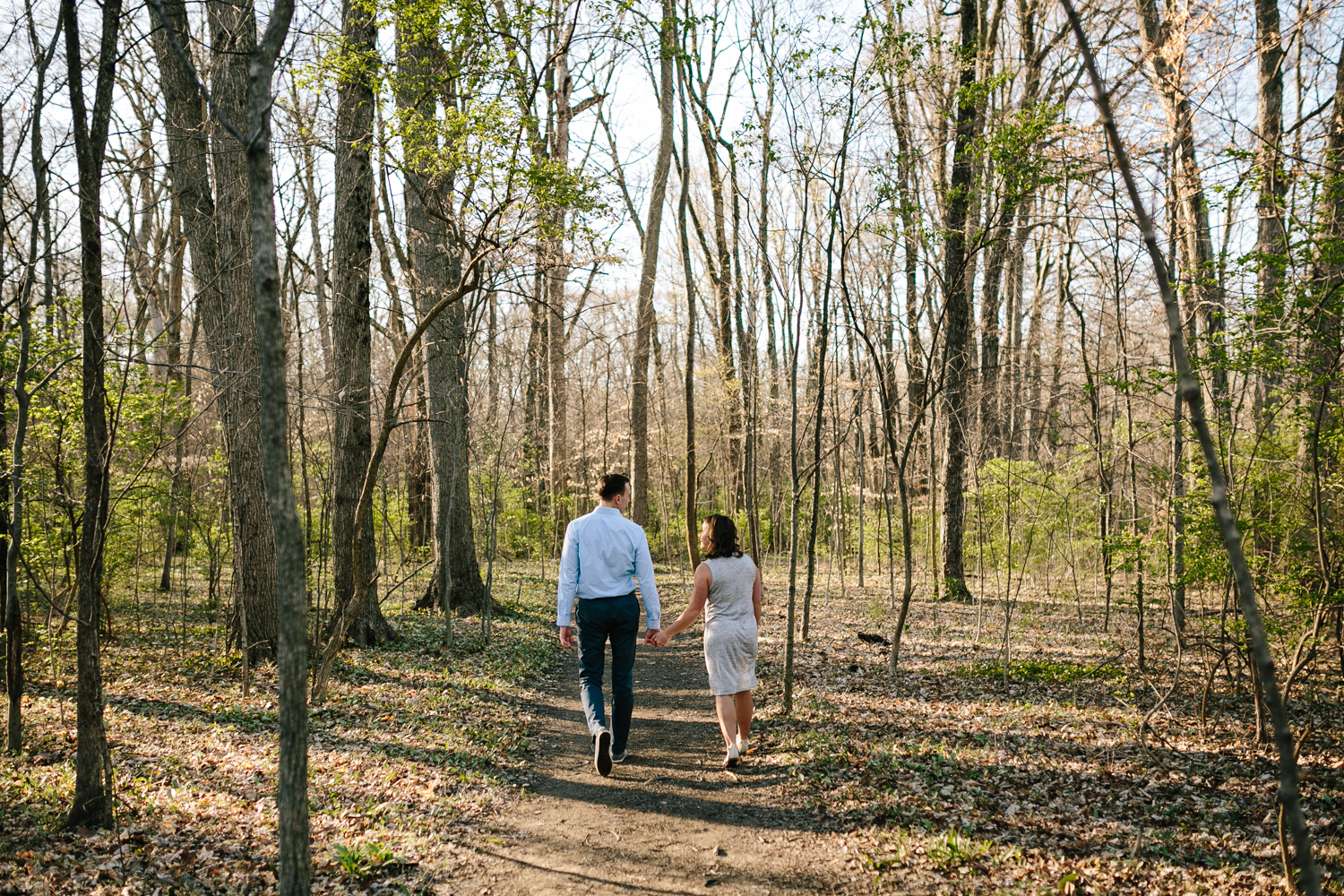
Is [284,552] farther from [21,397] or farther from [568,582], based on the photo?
[21,397]

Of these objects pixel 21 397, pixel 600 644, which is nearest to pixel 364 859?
pixel 600 644

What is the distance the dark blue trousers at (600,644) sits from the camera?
5.13 meters

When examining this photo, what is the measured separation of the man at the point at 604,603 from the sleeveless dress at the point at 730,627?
0.42 m

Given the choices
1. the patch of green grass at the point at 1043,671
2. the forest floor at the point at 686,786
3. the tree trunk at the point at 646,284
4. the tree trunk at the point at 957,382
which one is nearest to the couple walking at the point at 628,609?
the forest floor at the point at 686,786

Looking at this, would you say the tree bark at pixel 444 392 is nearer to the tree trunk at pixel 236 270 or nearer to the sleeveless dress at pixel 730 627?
the tree trunk at pixel 236 270

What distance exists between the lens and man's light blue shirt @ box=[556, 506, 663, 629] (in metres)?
5.16

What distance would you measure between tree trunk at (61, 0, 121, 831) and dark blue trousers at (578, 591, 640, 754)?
2.66 meters

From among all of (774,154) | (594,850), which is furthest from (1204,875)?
(774,154)

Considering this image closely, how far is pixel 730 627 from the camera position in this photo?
17.0ft

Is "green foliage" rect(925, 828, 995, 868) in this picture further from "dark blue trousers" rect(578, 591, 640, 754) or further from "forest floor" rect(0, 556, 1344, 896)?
"dark blue trousers" rect(578, 591, 640, 754)

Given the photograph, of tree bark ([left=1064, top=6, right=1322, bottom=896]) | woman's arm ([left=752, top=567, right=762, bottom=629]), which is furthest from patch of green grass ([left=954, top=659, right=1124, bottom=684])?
tree bark ([left=1064, top=6, right=1322, bottom=896])

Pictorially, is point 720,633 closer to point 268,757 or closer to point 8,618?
point 268,757

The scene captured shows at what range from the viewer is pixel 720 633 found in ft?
17.1

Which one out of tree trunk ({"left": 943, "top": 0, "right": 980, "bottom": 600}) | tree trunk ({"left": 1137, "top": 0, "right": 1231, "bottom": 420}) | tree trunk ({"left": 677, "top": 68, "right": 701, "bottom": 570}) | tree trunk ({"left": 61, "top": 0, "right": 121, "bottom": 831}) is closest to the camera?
tree trunk ({"left": 61, "top": 0, "right": 121, "bottom": 831})
